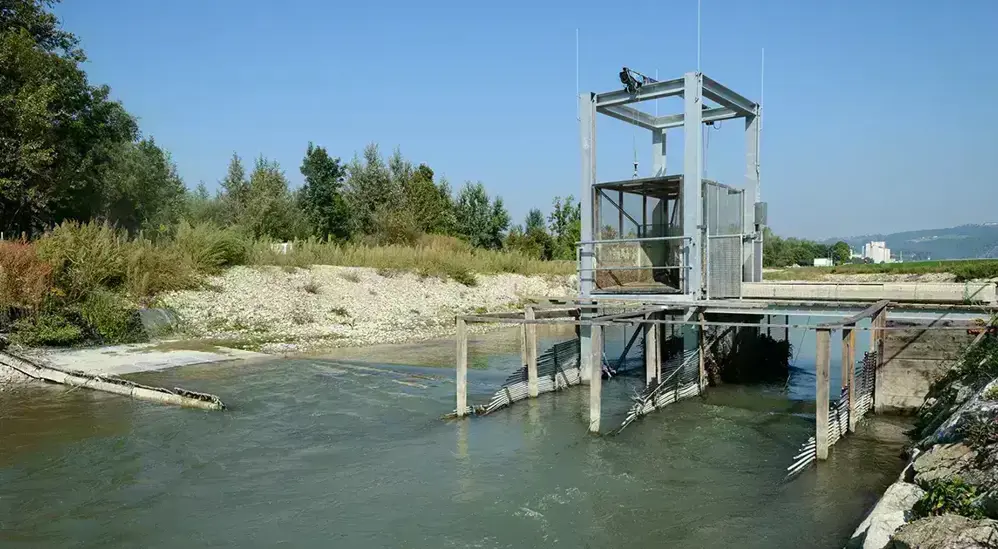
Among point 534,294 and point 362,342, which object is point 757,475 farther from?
point 534,294

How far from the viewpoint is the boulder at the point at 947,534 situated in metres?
4.79

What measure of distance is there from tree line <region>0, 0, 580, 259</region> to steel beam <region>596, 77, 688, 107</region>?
1771cm

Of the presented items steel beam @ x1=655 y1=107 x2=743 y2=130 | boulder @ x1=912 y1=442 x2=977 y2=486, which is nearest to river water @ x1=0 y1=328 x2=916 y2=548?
boulder @ x1=912 y1=442 x2=977 y2=486

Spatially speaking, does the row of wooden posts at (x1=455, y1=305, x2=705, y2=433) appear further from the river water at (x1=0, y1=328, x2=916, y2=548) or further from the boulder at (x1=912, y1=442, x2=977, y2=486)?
the boulder at (x1=912, y1=442, x2=977, y2=486)

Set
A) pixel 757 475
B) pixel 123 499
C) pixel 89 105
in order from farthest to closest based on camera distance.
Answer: pixel 89 105, pixel 757 475, pixel 123 499

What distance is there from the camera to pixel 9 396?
13.5 meters

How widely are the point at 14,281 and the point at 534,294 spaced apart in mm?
23193

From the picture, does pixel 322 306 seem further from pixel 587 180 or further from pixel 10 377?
pixel 587 180

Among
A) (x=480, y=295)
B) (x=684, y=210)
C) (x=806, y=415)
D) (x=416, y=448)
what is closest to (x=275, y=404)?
(x=416, y=448)

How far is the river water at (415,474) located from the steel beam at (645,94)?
20.0ft

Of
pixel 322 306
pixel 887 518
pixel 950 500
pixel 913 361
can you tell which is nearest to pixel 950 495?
pixel 950 500

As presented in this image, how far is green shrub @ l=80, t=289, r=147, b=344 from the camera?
18.5 metres

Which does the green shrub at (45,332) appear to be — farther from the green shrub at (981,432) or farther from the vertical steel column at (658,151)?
the green shrub at (981,432)

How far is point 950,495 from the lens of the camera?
18.6 feet
